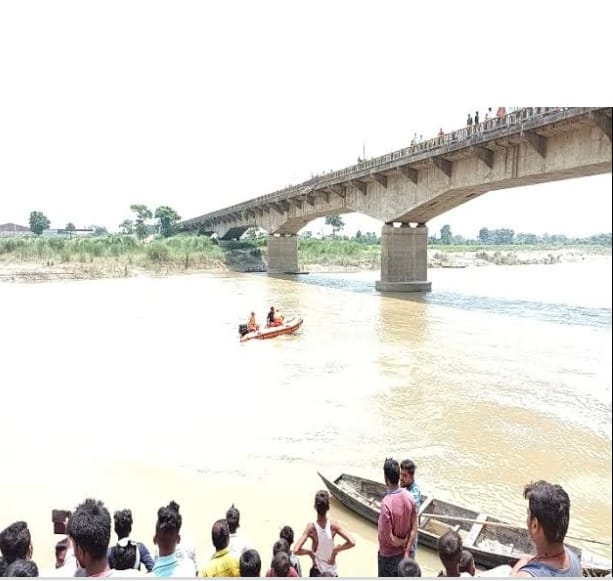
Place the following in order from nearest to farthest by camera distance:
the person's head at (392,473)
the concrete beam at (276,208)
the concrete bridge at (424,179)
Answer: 1. the person's head at (392,473)
2. the concrete bridge at (424,179)
3. the concrete beam at (276,208)

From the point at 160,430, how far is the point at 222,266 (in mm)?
47827

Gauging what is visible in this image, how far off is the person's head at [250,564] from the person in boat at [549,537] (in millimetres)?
1712

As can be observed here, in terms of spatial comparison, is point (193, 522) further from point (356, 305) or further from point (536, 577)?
point (356, 305)

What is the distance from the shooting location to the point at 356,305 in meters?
28.3

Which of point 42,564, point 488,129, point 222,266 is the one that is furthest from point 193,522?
point 222,266

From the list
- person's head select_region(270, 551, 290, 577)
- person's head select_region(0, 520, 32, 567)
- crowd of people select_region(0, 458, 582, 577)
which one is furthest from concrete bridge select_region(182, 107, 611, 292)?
person's head select_region(0, 520, 32, 567)

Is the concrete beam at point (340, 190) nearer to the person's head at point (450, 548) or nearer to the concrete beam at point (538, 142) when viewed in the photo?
the concrete beam at point (538, 142)

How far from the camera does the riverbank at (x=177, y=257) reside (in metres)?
32.0

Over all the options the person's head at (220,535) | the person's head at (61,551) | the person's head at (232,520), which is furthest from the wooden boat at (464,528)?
the person's head at (61,551)

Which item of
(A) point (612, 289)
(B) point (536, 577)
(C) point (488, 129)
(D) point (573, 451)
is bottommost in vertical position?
(D) point (573, 451)

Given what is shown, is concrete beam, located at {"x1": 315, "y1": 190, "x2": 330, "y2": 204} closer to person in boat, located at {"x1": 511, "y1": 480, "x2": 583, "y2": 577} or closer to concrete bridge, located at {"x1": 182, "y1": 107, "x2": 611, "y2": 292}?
concrete bridge, located at {"x1": 182, "y1": 107, "x2": 611, "y2": 292}

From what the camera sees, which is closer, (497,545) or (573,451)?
(497,545)

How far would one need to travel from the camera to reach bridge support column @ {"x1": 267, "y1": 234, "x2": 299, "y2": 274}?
51000 mm

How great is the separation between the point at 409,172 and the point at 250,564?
2739 cm
